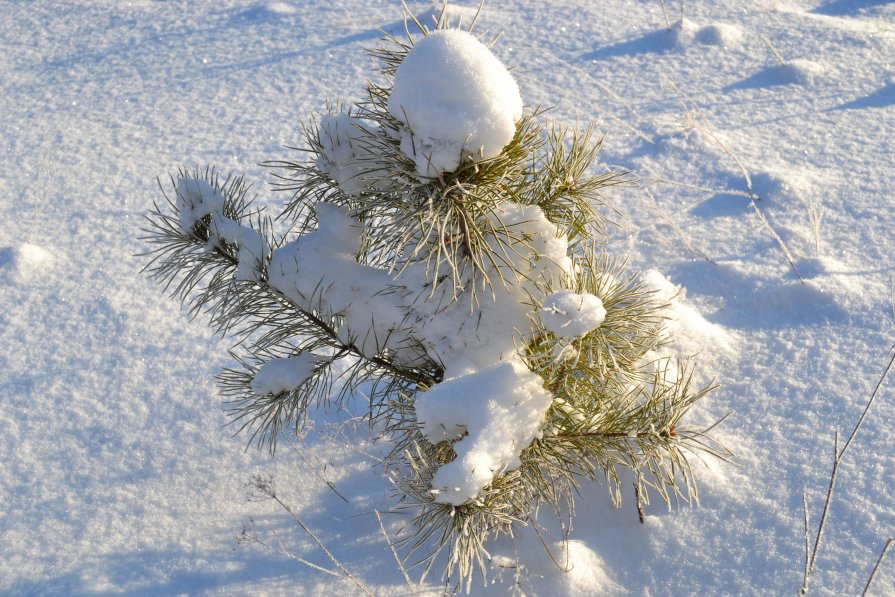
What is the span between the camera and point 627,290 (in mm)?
1455

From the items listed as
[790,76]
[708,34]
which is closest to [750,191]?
[790,76]

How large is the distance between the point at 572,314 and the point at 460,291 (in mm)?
296

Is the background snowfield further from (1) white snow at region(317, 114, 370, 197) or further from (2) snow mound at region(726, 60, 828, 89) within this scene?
(1) white snow at region(317, 114, 370, 197)

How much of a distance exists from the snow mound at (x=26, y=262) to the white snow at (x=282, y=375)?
174cm

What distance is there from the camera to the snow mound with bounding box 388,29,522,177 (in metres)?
1.20

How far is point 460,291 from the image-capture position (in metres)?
1.45

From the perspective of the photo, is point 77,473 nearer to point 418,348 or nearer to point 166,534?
point 166,534

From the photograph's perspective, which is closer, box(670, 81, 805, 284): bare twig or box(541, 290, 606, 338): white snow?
box(541, 290, 606, 338): white snow

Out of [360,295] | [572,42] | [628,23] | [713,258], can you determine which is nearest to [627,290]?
[360,295]

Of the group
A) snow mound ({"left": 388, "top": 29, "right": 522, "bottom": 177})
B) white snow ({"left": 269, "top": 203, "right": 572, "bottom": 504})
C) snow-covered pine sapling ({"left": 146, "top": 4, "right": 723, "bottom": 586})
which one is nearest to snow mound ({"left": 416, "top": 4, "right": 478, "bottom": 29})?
snow-covered pine sapling ({"left": 146, "top": 4, "right": 723, "bottom": 586})

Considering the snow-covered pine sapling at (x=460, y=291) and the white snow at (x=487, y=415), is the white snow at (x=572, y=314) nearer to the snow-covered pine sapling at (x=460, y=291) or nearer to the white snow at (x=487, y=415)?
the snow-covered pine sapling at (x=460, y=291)

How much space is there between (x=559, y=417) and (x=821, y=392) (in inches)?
40.8

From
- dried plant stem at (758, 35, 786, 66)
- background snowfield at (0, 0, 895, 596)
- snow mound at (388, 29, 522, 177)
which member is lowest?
background snowfield at (0, 0, 895, 596)

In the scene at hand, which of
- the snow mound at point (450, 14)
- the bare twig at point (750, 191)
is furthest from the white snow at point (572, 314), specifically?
the snow mound at point (450, 14)
